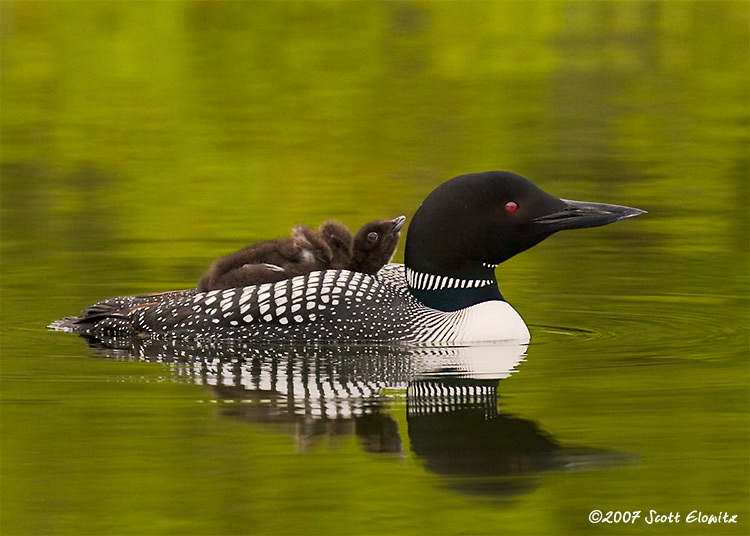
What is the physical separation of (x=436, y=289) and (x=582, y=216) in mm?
679

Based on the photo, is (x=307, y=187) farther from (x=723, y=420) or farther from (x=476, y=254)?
(x=723, y=420)

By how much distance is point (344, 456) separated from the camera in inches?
184

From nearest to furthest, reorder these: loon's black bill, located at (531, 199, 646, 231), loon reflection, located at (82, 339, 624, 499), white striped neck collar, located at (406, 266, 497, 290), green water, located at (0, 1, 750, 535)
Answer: green water, located at (0, 1, 750, 535) < loon reflection, located at (82, 339, 624, 499) < loon's black bill, located at (531, 199, 646, 231) < white striped neck collar, located at (406, 266, 497, 290)

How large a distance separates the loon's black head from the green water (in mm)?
435

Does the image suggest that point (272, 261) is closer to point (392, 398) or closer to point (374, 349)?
point (374, 349)

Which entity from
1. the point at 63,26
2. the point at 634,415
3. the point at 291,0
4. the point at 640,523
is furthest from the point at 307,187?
the point at 291,0

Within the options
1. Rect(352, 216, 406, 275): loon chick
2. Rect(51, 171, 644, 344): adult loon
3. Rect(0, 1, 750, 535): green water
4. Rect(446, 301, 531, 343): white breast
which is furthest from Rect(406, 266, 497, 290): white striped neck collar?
Rect(0, 1, 750, 535): green water

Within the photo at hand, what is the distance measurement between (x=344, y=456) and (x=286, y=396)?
0.78m

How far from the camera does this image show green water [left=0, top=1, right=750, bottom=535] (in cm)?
436

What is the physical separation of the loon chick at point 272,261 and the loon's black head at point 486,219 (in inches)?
17.3

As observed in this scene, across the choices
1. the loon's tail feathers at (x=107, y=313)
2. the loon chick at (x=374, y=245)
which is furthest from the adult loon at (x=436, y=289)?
the loon's tail feathers at (x=107, y=313)

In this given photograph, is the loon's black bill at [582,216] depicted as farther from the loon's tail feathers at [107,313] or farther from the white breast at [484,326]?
the loon's tail feathers at [107,313]

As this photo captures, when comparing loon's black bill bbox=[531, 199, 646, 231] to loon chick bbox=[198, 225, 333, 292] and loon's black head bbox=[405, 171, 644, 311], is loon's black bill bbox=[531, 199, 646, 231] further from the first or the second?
loon chick bbox=[198, 225, 333, 292]

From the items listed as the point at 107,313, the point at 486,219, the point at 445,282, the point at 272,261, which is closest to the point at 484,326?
the point at 445,282
